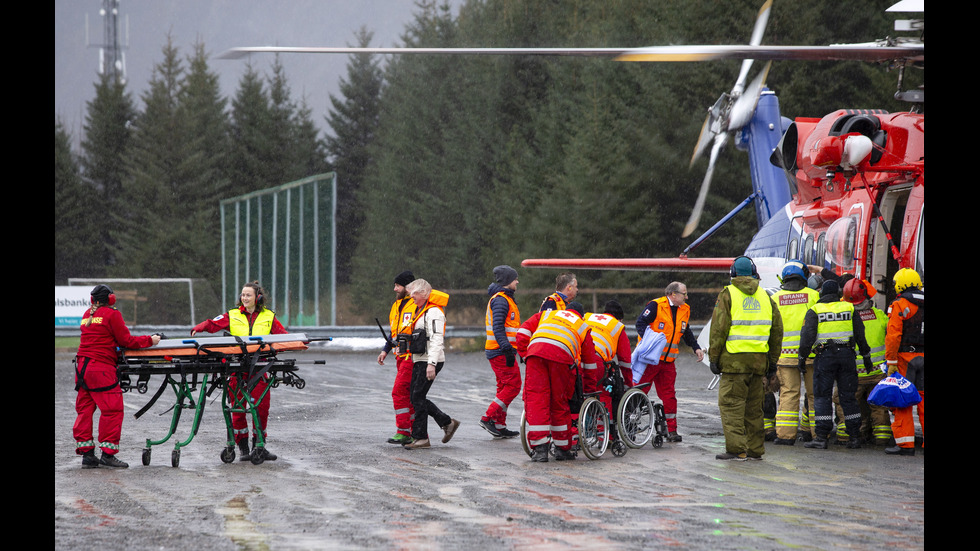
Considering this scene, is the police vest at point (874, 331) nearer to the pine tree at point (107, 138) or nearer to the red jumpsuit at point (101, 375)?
the red jumpsuit at point (101, 375)

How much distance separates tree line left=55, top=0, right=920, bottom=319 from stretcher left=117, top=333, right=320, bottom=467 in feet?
75.5

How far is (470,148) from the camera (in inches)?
1800

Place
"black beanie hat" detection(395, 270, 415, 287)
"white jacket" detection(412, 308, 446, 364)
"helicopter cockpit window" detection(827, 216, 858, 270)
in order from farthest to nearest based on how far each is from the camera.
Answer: "helicopter cockpit window" detection(827, 216, 858, 270)
"black beanie hat" detection(395, 270, 415, 287)
"white jacket" detection(412, 308, 446, 364)

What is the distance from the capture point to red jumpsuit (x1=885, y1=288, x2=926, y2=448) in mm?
9156

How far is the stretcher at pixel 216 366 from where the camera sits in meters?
8.57

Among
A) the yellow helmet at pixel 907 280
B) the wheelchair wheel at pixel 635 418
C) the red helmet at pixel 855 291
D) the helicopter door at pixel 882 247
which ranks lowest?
the wheelchair wheel at pixel 635 418

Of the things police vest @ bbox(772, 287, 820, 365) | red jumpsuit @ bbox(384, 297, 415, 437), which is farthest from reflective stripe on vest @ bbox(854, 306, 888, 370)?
Answer: red jumpsuit @ bbox(384, 297, 415, 437)

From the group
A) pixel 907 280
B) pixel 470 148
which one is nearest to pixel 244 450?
→ pixel 907 280

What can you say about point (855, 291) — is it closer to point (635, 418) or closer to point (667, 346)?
point (667, 346)

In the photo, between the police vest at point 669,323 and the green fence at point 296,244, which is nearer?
the police vest at point 669,323

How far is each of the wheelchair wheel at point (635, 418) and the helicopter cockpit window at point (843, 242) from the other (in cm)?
288

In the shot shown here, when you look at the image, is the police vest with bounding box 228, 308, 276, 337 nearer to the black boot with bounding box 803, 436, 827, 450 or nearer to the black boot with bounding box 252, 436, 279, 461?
the black boot with bounding box 252, 436, 279, 461

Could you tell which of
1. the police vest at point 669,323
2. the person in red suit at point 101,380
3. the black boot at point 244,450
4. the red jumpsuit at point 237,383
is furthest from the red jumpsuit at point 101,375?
the police vest at point 669,323

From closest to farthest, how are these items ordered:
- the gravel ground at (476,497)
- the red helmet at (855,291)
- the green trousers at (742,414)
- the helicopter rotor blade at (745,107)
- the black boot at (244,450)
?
the gravel ground at (476,497), the green trousers at (742,414), the black boot at (244,450), the red helmet at (855,291), the helicopter rotor blade at (745,107)
